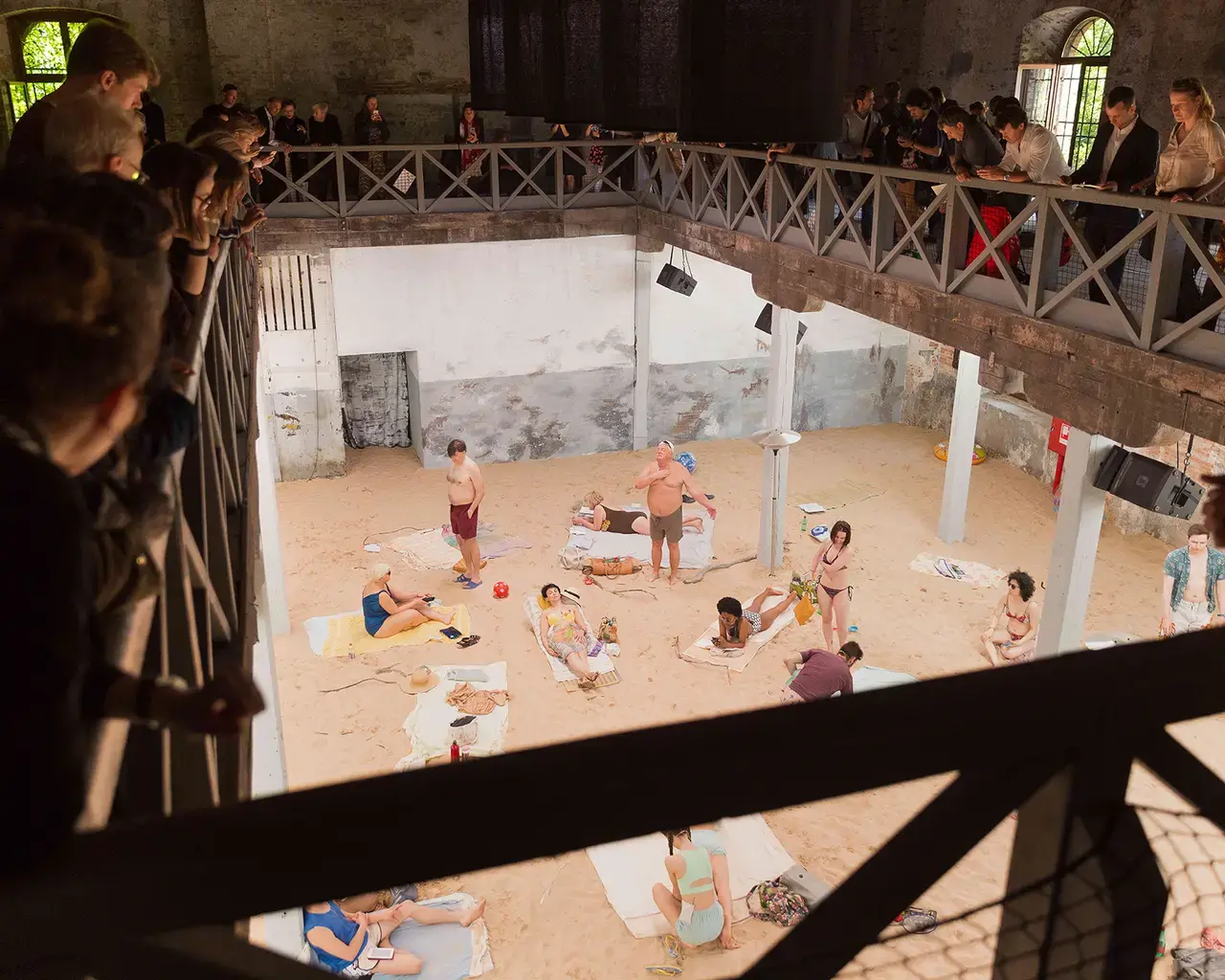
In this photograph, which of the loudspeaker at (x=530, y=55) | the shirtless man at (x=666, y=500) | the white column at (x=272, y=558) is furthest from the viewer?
the shirtless man at (x=666, y=500)

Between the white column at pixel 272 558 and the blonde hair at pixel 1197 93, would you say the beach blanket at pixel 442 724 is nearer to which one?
the white column at pixel 272 558

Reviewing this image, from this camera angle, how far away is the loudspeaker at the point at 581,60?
→ 4.77 meters

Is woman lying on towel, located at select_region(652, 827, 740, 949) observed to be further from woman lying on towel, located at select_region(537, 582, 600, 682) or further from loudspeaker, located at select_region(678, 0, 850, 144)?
loudspeaker, located at select_region(678, 0, 850, 144)

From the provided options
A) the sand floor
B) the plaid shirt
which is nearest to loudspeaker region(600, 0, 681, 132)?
the sand floor

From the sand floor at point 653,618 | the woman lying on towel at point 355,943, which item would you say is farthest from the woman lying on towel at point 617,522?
the woman lying on towel at point 355,943

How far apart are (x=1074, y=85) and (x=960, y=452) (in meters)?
4.39

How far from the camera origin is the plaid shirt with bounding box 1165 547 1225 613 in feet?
27.5

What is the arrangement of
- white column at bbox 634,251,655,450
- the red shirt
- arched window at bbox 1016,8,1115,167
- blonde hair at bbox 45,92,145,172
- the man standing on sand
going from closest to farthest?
blonde hair at bbox 45,92,145,172, the red shirt, the man standing on sand, arched window at bbox 1016,8,1115,167, white column at bbox 634,251,655,450

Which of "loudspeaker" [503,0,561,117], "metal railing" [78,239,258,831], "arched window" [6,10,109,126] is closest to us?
"metal railing" [78,239,258,831]

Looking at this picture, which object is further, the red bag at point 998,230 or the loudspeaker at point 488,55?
the red bag at point 998,230

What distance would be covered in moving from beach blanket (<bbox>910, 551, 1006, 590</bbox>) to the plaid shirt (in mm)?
3101

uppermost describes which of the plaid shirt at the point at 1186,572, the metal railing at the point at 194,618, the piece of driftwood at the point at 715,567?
the metal railing at the point at 194,618

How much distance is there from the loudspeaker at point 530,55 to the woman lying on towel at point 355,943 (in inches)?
192

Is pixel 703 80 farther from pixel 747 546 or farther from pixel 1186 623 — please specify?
pixel 747 546
